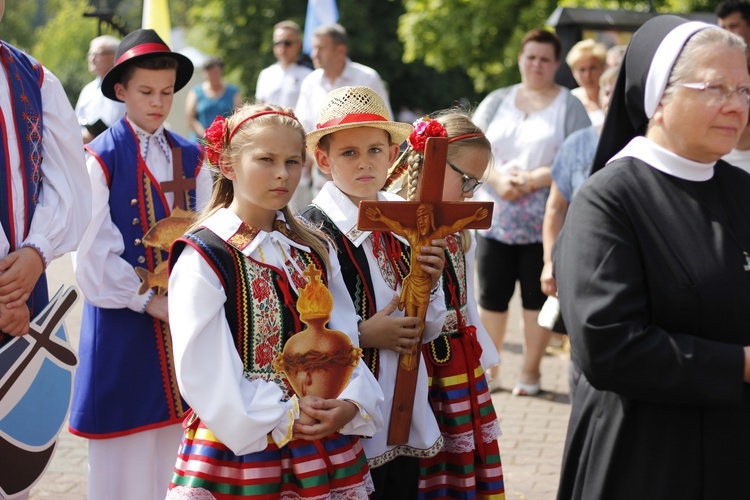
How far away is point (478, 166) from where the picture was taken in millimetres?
4098

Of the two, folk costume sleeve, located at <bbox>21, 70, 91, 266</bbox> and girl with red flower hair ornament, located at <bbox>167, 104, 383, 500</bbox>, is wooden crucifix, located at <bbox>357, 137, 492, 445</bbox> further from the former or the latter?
folk costume sleeve, located at <bbox>21, 70, 91, 266</bbox>

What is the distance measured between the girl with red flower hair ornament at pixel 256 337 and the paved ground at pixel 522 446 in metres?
2.33

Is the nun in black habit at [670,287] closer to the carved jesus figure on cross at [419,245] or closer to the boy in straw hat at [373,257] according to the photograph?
the carved jesus figure on cross at [419,245]

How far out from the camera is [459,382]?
388 centimetres

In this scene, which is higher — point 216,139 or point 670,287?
point 216,139

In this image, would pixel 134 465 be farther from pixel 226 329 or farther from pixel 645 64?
pixel 645 64

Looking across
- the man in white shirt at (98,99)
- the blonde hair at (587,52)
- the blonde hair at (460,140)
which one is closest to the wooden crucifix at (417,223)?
the blonde hair at (460,140)

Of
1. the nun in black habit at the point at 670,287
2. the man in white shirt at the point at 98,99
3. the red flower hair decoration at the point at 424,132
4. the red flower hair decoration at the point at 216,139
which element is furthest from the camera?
the man in white shirt at the point at 98,99

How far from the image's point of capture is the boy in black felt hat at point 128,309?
423 cm

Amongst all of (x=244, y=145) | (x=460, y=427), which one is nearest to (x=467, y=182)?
(x=460, y=427)

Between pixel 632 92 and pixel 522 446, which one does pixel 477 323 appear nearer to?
pixel 632 92

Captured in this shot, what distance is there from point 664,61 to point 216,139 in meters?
1.41

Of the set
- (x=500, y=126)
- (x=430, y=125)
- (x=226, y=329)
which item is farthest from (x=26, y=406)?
(x=500, y=126)

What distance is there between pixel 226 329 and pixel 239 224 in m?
0.36
